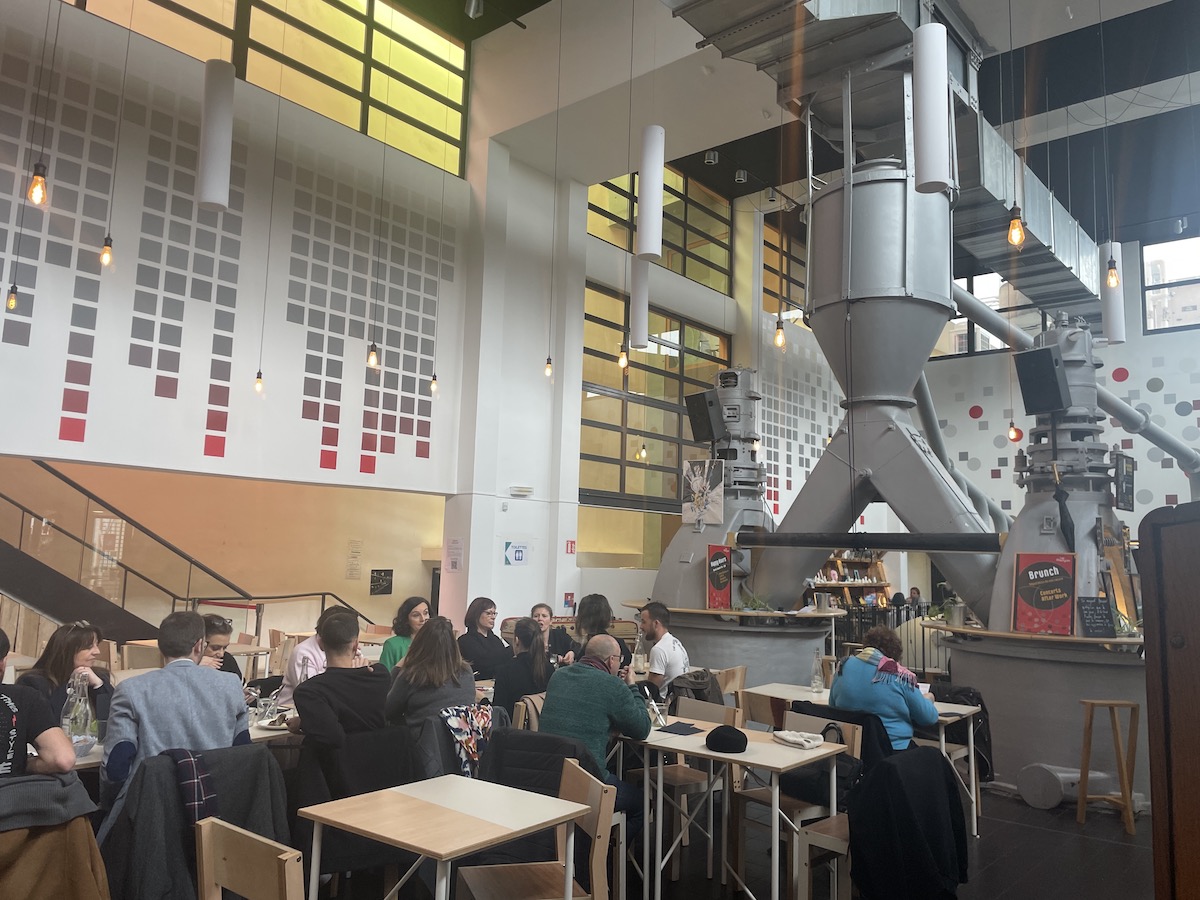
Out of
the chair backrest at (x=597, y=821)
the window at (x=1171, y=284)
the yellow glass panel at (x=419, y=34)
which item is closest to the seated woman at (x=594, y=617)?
the chair backrest at (x=597, y=821)

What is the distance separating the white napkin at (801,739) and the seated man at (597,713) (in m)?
0.71

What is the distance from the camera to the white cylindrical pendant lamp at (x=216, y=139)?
557 cm

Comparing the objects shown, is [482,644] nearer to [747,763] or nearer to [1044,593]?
[747,763]

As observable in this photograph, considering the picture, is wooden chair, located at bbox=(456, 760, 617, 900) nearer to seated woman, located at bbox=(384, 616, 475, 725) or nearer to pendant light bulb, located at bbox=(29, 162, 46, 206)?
seated woman, located at bbox=(384, 616, 475, 725)

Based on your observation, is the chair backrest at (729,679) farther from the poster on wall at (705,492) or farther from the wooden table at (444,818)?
the wooden table at (444,818)

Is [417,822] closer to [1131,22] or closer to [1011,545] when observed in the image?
[1011,545]

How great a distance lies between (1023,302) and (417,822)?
51.6 ft

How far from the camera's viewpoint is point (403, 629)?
5.69m

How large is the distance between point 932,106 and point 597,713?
136 inches

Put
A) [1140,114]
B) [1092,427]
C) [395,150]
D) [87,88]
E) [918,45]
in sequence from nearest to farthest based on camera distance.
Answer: [918,45] → [1092,427] → [87,88] → [395,150] → [1140,114]

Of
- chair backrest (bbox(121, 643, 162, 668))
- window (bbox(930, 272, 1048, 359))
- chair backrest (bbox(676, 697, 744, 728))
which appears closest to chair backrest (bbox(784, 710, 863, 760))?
chair backrest (bbox(676, 697, 744, 728))

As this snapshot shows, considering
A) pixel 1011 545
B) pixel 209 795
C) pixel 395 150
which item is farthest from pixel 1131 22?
pixel 209 795

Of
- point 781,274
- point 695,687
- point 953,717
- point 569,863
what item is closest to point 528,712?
point 695,687

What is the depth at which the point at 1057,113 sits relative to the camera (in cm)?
1107
